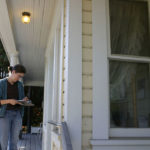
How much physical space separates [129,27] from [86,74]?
692mm

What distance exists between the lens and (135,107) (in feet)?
6.73

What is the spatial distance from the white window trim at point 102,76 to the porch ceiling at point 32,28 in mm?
1405

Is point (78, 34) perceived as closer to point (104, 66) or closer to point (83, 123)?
point (104, 66)

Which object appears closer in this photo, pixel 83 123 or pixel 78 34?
pixel 83 123

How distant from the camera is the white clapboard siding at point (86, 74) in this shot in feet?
6.10

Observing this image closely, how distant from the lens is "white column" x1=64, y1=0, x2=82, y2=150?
1828 mm

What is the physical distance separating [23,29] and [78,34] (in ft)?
8.70

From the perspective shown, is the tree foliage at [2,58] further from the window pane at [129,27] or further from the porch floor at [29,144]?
the window pane at [129,27]

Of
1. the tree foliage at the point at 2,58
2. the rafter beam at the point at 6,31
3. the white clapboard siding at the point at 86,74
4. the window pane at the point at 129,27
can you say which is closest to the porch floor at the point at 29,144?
the rafter beam at the point at 6,31

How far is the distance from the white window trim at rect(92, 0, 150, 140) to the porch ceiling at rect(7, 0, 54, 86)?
140 centimetres

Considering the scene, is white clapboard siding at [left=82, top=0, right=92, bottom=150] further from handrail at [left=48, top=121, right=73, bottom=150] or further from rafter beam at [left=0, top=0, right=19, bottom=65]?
rafter beam at [left=0, top=0, right=19, bottom=65]

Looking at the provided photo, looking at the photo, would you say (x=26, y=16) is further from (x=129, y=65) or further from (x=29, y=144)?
(x=29, y=144)

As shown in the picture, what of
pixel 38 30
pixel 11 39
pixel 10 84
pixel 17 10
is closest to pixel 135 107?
pixel 10 84

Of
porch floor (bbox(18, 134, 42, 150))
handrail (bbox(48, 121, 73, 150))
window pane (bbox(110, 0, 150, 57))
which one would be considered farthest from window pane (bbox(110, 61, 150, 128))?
porch floor (bbox(18, 134, 42, 150))
